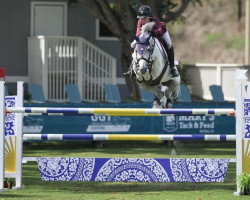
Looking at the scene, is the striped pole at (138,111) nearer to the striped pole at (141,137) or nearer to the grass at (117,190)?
the striped pole at (141,137)

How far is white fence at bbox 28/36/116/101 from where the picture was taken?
27609 mm

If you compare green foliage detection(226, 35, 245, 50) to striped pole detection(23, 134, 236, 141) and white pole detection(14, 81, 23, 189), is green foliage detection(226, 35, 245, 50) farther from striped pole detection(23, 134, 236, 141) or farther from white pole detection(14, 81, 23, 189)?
striped pole detection(23, 134, 236, 141)

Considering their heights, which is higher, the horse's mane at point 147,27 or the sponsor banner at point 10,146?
the horse's mane at point 147,27

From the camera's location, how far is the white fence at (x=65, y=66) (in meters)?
27.6

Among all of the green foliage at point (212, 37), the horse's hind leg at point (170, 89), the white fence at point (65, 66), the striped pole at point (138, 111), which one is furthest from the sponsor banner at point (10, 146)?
the green foliage at point (212, 37)

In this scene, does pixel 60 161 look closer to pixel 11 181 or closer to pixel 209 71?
pixel 11 181

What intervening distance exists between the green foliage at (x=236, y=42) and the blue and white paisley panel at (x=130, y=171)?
190 ft

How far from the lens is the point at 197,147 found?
69.3 ft

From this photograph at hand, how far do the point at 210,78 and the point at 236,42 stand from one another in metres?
37.4

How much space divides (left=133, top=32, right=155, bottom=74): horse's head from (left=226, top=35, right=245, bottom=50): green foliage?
5692 cm

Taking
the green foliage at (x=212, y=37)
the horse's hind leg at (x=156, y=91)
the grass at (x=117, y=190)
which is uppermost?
the green foliage at (x=212, y=37)

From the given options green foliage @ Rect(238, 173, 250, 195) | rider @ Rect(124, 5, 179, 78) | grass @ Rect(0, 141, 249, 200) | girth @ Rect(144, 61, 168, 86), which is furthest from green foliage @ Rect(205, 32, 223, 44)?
green foliage @ Rect(238, 173, 250, 195)

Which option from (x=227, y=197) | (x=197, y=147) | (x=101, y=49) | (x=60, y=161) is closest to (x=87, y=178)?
(x=60, y=161)

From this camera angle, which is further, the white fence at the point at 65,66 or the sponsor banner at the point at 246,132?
the white fence at the point at 65,66
